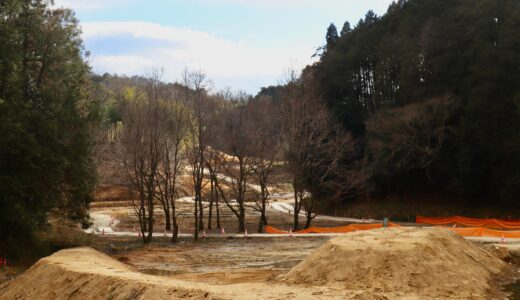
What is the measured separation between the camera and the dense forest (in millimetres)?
25453

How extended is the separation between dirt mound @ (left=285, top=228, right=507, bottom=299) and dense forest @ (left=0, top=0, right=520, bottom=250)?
14241 millimetres

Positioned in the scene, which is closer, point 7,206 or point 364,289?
point 364,289

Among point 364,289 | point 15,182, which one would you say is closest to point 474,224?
point 364,289

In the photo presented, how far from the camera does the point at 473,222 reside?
40562 millimetres

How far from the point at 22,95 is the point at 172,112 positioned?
55.0 feet

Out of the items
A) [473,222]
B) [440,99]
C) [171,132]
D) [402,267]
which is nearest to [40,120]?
[171,132]

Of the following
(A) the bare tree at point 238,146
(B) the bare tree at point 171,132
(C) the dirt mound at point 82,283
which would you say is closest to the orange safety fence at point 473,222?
(A) the bare tree at point 238,146

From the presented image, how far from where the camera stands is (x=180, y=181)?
3196 inches

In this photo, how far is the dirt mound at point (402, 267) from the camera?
52.1 ft

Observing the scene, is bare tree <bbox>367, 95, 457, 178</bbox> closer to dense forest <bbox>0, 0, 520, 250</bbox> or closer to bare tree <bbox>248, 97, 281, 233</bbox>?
dense forest <bbox>0, 0, 520, 250</bbox>

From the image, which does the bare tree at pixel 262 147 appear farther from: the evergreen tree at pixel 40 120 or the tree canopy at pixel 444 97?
the evergreen tree at pixel 40 120

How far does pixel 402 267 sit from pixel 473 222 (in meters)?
26.8

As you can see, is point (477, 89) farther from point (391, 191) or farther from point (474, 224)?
point (391, 191)

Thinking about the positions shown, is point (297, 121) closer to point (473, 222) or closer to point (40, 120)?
point (473, 222)
